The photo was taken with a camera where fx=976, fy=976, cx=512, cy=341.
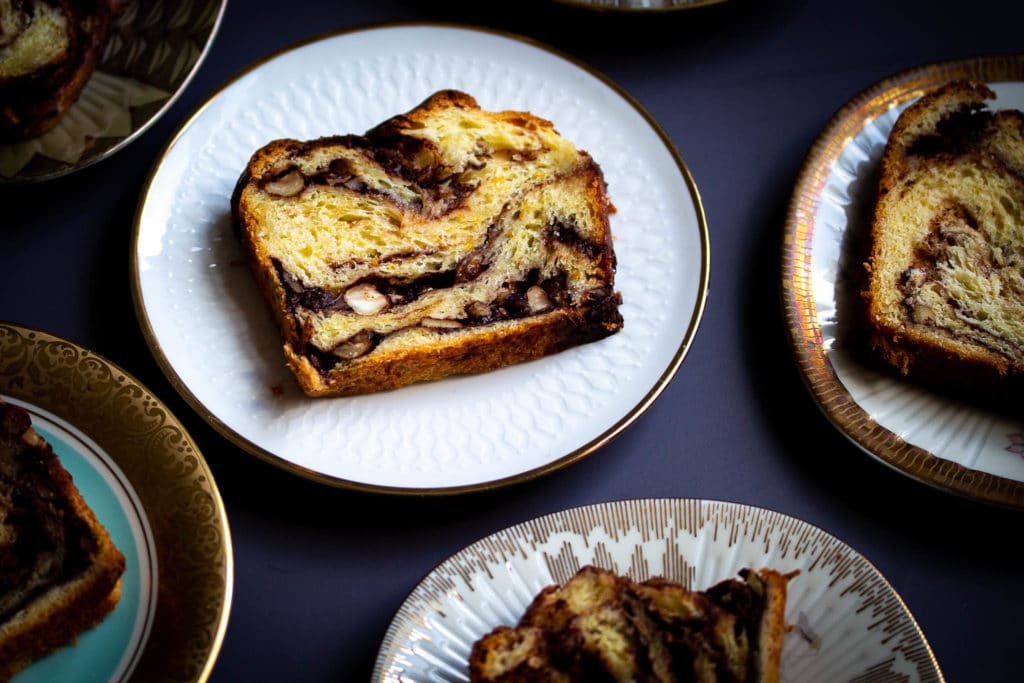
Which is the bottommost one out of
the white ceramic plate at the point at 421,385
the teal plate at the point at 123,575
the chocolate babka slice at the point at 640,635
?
the teal plate at the point at 123,575

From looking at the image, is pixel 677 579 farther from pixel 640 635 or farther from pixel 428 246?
pixel 428 246

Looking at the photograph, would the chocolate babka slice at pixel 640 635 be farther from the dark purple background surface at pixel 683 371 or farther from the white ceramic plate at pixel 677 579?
the dark purple background surface at pixel 683 371

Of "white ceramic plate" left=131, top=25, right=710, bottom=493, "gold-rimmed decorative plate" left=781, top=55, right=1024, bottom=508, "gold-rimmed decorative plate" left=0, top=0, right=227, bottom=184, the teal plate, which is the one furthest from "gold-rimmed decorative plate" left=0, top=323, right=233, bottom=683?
"gold-rimmed decorative plate" left=781, top=55, right=1024, bottom=508

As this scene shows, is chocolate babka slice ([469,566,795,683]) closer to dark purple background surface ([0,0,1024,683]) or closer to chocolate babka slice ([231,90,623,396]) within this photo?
dark purple background surface ([0,0,1024,683])

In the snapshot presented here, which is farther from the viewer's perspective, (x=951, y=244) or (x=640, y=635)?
(x=951, y=244)

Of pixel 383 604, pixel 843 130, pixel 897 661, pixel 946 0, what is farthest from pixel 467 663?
pixel 946 0

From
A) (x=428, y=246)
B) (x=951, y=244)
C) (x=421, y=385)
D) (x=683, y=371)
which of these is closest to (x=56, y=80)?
(x=428, y=246)

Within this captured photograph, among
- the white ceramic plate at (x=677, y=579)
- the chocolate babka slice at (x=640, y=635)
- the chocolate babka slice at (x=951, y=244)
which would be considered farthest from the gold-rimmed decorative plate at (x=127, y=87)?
the chocolate babka slice at (x=951, y=244)
